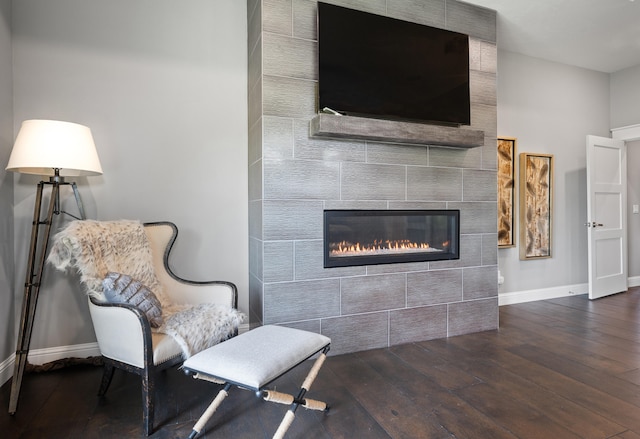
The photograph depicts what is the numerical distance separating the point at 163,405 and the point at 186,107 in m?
1.97

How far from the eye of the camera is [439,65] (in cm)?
280

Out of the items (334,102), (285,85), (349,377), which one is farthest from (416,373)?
(285,85)

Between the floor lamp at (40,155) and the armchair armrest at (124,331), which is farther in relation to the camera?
the floor lamp at (40,155)

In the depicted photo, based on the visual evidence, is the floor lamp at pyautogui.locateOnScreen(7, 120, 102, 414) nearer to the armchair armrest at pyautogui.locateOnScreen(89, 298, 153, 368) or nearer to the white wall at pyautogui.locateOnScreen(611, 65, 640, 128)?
the armchair armrest at pyautogui.locateOnScreen(89, 298, 153, 368)

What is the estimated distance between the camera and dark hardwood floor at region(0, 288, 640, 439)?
1656 mm

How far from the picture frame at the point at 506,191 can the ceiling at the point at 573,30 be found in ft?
3.28

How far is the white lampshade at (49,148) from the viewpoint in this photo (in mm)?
1854

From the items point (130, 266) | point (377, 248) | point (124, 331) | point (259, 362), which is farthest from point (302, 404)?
point (377, 248)

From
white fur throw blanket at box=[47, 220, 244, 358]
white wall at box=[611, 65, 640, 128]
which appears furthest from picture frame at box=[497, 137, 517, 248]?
white fur throw blanket at box=[47, 220, 244, 358]

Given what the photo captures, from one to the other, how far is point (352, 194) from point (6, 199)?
219 centimetres

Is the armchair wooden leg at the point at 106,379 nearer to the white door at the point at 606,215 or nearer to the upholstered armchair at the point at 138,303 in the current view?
the upholstered armchair at the point at 138,303

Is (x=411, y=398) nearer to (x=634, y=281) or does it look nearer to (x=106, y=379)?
(x=106, y=379)

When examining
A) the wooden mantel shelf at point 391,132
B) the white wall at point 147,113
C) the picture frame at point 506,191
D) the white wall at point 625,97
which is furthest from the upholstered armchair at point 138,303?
the white wall at point 625,97

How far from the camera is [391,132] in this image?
252 centimetres
